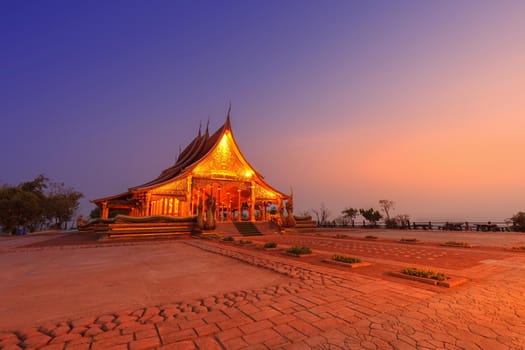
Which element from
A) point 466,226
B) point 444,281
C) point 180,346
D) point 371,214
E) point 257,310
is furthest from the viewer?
point 371,214

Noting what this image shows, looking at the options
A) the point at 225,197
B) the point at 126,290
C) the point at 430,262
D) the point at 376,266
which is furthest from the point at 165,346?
the point at 225,197

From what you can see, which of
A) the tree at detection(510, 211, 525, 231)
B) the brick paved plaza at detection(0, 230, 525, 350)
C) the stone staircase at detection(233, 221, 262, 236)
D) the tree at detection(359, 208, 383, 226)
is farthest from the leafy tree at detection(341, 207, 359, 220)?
the brick paved plaza at detection(0, 230, 525, 350)

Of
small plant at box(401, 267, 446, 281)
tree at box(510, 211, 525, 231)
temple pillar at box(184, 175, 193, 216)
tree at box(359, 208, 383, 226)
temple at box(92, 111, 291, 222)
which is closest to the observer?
small plant at box(401, 267, 446, 281)

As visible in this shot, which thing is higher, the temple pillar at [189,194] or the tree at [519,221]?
the temple pillar at [189,194]

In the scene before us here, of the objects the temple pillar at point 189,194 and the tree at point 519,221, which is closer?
the temple pillar at point 189,194

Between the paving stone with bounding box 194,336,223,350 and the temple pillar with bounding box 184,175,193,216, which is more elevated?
the temple pillar with bounding box 184,175,193,216

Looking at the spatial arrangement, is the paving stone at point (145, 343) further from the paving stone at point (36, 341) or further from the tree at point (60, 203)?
the tree at point (60, 203)

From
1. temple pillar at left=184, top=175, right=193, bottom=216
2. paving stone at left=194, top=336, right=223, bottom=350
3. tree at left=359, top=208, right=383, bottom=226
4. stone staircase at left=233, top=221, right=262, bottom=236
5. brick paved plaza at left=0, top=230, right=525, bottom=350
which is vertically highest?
temple pillar at left=184, top=175, right=193, bottom=216

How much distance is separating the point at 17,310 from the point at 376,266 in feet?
22.6

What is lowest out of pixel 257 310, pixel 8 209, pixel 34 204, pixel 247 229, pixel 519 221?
pixel 247 229

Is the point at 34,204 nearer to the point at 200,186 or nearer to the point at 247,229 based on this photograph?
the point at 200,186

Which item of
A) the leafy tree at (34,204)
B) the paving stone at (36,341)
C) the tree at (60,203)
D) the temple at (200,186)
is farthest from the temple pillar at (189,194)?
the tree at (60,203)

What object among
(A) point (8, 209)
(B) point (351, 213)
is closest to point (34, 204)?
(A) point (8, 209)

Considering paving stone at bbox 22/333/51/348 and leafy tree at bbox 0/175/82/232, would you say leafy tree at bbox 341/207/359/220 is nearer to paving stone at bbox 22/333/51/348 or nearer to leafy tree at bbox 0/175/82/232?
leafy tree at bbox 0/175/82/232
